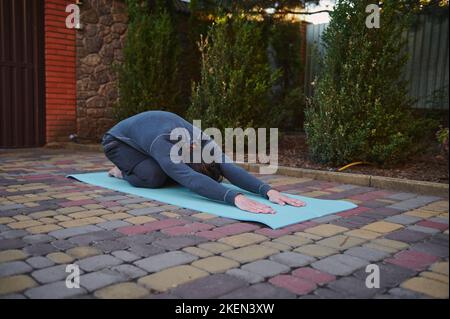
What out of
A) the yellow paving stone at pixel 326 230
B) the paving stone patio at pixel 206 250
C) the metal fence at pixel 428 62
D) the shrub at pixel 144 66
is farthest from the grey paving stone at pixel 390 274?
the metal fence at pixel 428 62

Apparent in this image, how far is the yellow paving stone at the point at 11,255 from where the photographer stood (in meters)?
2.07

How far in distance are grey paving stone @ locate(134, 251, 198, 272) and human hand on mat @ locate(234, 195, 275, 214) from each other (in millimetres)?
897

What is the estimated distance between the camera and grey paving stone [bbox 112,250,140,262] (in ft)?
6.86

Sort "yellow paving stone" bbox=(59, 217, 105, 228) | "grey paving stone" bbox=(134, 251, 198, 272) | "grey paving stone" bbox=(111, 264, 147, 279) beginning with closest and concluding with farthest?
"grey paving stone" bbox=(111, 264, 147, 279) < "grey paving stone" bbox=(134, 251, 198, 272) < "yellow paving stone" bbox=(59, 217, 105, 228)

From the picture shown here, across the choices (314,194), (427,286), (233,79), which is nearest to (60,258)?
(427,286)

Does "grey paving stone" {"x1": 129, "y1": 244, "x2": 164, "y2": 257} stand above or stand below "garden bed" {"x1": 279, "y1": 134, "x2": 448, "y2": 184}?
below

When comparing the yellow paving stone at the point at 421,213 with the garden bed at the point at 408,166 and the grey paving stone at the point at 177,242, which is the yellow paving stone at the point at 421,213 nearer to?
the garden bed at the point at 408,166

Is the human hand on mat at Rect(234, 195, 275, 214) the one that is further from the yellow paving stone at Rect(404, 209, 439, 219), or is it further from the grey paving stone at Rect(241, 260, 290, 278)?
the yellow paving stone at Rect(404, 209, 439, 219)

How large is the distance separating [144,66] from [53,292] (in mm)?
5681

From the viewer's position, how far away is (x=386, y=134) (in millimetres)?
4758

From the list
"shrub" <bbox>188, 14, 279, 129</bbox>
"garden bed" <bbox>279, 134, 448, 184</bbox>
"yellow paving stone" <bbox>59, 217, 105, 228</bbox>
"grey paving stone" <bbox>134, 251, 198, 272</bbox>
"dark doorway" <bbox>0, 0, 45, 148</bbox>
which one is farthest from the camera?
"dark doorway" <bbox>0, 0, 45, 148</bbox>

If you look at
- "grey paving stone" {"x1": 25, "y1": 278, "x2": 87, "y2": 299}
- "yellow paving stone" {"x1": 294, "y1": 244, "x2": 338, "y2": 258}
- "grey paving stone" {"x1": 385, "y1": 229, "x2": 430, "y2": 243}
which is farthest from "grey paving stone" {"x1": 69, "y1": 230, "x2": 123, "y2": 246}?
"grey paving stone" {"x1": 385, "y1": 229, "x2": 430, "y2": 243}

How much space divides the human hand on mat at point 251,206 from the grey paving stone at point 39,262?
4.53 feet

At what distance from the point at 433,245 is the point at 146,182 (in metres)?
2.41
